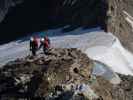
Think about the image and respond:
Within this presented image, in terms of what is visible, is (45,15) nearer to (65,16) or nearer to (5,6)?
(65,16)

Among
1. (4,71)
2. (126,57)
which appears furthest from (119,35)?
(4,71)

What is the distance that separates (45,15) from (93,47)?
17652 mm

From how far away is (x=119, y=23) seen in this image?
186 feet

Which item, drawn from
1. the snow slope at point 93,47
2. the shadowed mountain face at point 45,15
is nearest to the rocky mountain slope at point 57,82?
the snow slope at point 93,47

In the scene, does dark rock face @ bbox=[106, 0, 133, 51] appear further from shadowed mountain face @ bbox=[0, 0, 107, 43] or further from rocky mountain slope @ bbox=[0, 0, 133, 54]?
shadowed mountain face @ bbox=[0, 0, 107, 43]

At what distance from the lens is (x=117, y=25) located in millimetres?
56250

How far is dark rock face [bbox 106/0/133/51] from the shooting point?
55094 mm

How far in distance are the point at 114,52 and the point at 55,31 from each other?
1238cm

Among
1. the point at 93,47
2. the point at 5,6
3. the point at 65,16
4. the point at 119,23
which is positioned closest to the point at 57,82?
the point at 93,47

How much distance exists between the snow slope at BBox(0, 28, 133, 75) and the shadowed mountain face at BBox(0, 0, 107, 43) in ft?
5.42

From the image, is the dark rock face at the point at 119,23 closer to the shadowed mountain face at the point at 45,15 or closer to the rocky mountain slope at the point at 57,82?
the shadowed mountain face at the point at 45,15

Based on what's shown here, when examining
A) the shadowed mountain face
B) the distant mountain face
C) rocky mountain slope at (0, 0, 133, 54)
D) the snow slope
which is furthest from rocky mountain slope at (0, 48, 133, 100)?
the distant mountain face

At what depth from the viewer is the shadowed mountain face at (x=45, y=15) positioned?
57156 mm

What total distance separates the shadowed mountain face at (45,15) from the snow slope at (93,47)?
165cm
